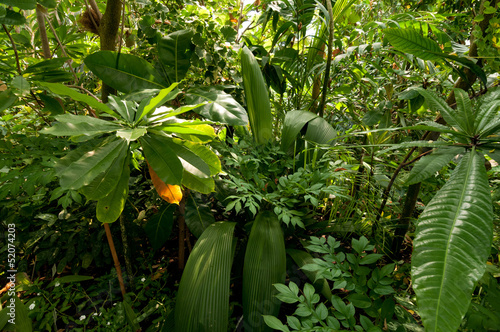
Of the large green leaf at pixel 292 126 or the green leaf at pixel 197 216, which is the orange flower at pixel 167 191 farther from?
the large green leaf at pixel 292 126

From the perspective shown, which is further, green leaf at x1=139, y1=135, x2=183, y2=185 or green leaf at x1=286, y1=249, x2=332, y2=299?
green leaf at x1=286, y1=249, x2=332, y2=299

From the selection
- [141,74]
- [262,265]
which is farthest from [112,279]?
[141,74]

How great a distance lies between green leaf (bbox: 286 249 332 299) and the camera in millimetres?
857

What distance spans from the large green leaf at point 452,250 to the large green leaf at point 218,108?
2.25 ft

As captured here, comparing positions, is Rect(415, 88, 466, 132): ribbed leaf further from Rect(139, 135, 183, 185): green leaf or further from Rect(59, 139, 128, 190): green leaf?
Rect(59, 139, 128, 190): green leaf

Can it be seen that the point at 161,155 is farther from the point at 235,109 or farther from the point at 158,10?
the point at 158,10

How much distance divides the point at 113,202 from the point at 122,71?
→ 0.58 m

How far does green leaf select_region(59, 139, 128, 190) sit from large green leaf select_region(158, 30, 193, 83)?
56 cm

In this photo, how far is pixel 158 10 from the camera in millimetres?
1127

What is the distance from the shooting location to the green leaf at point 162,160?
0.68 metres

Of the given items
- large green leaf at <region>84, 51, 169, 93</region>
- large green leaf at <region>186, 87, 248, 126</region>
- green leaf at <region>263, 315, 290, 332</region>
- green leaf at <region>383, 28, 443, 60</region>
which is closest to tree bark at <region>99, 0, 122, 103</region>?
large green leaf at <region>84, 51, 169, 93</region>

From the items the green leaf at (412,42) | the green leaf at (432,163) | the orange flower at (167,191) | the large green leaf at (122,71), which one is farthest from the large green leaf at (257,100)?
the green leaf at (432,163)

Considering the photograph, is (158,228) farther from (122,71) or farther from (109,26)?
(109,26)

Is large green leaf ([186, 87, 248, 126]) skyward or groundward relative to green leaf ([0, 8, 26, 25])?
groundward
